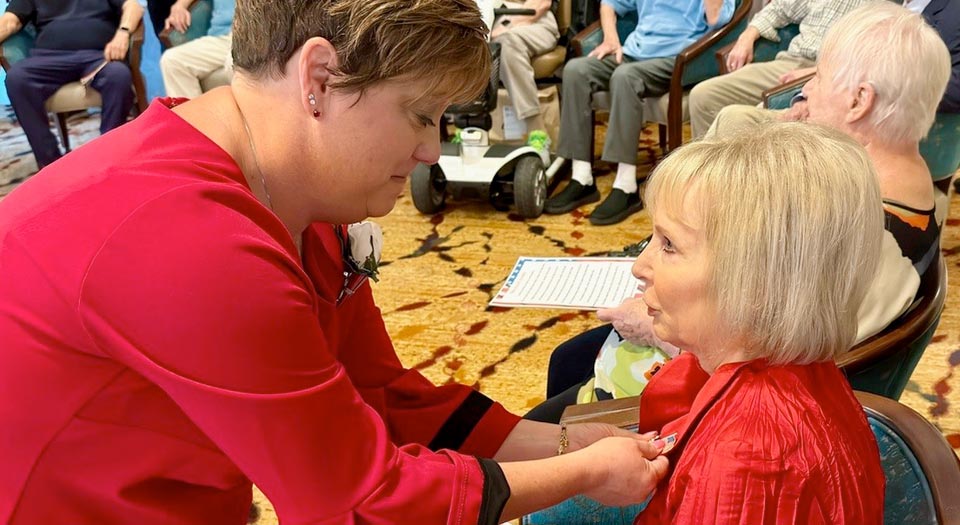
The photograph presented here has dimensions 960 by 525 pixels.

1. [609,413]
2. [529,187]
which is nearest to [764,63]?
[529,187]

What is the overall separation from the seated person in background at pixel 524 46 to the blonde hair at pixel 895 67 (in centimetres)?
274

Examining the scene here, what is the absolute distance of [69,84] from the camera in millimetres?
5105

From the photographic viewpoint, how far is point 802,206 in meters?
0.98

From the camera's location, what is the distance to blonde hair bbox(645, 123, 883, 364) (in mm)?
980

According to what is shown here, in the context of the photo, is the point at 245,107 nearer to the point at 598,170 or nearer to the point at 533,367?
the point at 533,367

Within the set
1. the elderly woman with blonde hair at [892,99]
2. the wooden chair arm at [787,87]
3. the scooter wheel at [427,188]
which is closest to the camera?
the elderly woman with blonde hair at [892,99]

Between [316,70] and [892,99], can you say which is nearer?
[316,70]

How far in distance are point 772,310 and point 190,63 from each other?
4.69 metres

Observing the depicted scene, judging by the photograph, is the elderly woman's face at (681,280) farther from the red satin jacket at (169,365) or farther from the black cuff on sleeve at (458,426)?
the black cuff on sleeve at (458,426)

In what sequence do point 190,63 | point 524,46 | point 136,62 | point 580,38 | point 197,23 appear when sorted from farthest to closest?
1. point 197,23
2. point 136,62
3. point 190,63
4. point 524,46
5. point 580,38

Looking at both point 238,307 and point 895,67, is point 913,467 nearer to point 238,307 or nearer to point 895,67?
point 238,307

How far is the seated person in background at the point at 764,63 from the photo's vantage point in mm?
3644

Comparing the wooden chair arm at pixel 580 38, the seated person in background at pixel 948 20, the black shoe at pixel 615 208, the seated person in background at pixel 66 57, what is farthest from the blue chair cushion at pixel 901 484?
the seated person in background at pixel 66 57

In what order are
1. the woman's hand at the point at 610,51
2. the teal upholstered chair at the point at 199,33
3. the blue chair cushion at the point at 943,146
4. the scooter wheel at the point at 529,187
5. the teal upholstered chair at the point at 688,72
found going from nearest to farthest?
the blue chair cushion at the point at 943,146
the teal upholstered chair at the point at 688,72
the scooter wheel at the point at 529,187
the woman's hand at the point at 610,51
the teal upholstered chair at the point at 199,33
